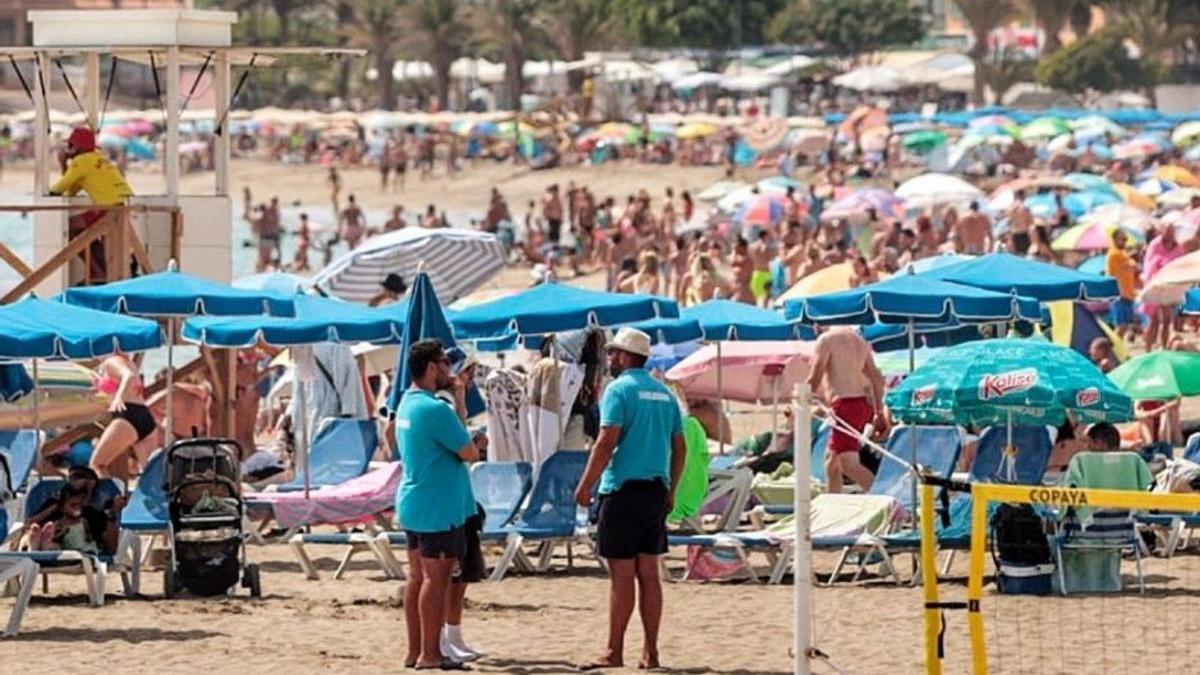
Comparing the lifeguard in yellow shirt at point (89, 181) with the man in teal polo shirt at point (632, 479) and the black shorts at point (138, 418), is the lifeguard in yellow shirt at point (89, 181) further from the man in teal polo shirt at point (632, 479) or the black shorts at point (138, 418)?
the man in teal polo shirt at point (632, 479)

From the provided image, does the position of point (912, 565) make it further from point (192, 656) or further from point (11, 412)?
point (11, 412)

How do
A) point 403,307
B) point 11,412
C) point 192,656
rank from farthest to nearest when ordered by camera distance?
point 403,307
point 11,412
point 192,656

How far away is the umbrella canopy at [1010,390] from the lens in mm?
12500

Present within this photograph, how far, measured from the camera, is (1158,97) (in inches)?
3506

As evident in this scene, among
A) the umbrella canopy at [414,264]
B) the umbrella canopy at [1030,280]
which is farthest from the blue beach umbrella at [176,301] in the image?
the umbrella canopy at [414,264]

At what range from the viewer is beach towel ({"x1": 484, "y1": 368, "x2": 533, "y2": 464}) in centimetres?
1478

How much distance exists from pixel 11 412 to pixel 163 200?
4168mm

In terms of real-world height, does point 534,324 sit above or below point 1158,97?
below

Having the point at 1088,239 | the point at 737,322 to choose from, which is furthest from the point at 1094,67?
the point at 737,322

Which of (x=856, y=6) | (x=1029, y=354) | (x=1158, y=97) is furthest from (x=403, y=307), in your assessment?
(x=856, y=6)

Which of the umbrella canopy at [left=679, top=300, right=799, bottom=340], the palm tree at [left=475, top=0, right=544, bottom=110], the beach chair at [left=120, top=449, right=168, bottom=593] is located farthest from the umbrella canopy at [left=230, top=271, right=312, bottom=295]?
the palm tree at [left=475, top=0, right=544, bottom=110]

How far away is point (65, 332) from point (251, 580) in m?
1.57

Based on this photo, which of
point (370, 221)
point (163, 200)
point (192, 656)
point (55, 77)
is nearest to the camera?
point (192, 656)

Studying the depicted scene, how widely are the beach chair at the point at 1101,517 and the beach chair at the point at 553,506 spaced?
2.24 metres
